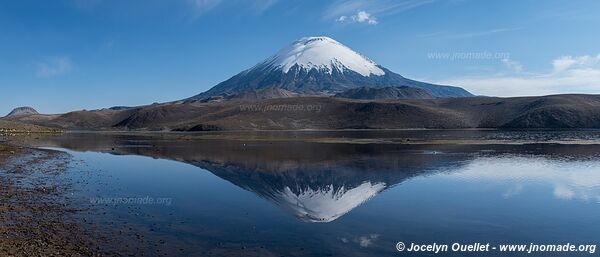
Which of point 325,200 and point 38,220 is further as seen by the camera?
point 325,200

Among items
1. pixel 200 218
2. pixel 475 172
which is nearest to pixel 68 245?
pixel 200 218

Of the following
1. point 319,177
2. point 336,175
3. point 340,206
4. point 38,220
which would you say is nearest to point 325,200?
point 340,206

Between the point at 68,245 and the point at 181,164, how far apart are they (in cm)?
3653

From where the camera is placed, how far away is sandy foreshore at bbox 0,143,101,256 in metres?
17.7

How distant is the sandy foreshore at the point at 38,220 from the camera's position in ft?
57.9

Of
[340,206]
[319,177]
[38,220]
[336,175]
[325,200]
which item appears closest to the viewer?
[38,220]

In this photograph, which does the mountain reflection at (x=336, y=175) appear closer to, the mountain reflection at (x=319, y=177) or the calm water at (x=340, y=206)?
the mountain reflection at (x=319, y=177)

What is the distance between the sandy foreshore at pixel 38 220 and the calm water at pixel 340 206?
4.54ft

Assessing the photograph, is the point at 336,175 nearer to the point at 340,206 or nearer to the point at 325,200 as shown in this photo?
the point at 325,200

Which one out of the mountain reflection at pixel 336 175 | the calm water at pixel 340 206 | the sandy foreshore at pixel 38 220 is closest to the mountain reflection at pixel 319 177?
the mountain reflection at pixel 336 175

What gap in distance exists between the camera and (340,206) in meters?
27.6

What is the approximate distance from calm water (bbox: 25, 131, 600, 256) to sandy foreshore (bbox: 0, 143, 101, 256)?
4.54ft

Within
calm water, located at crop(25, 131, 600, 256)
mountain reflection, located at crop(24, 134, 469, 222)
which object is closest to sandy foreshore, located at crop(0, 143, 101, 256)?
calm water, located at crop(25, 131, 600, 256)

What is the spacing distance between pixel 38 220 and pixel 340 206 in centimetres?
1617
